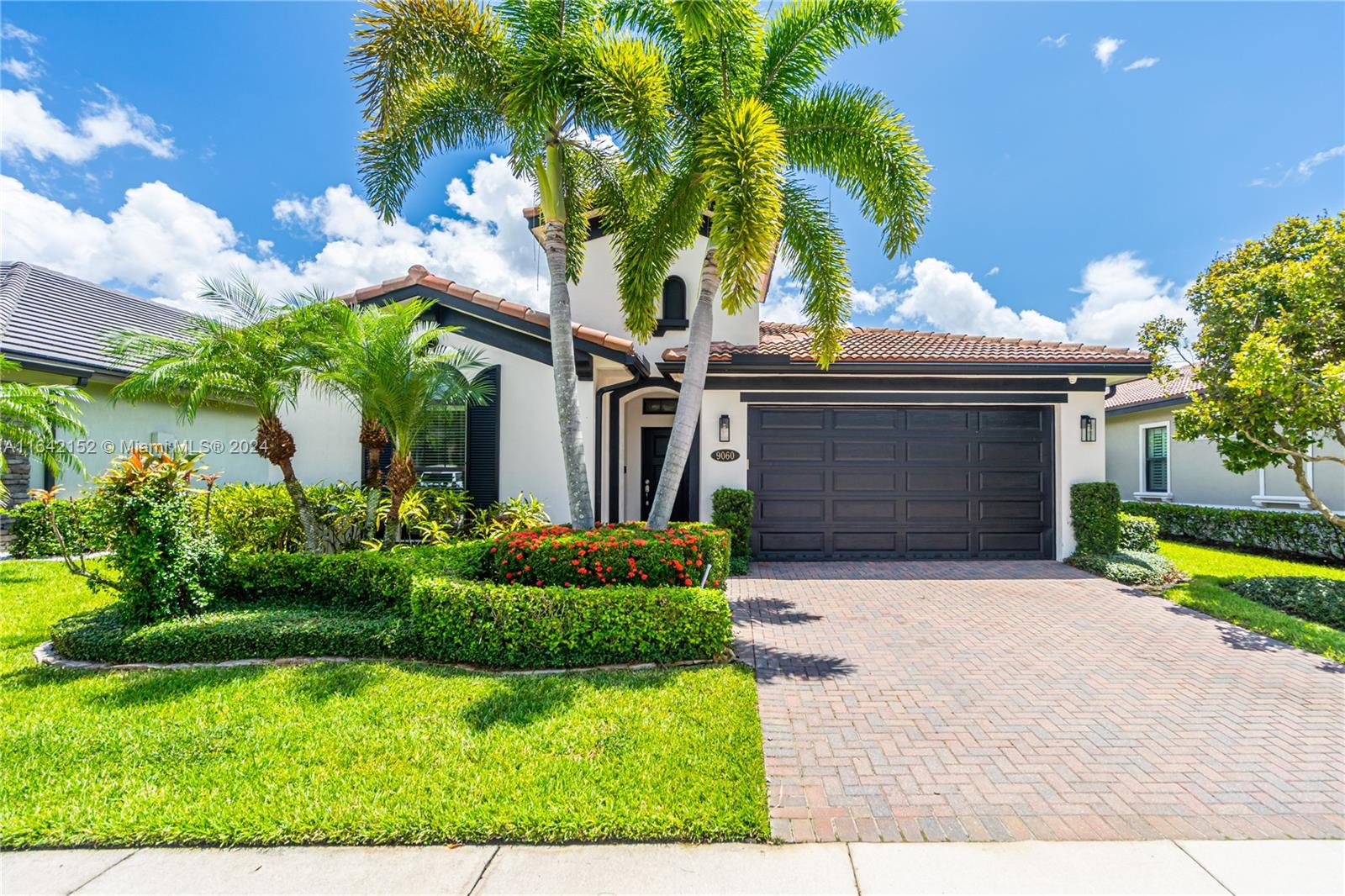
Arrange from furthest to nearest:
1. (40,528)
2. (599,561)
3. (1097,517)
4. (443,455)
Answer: (443,455) < (1097,517) < (40,528) < (599,561)

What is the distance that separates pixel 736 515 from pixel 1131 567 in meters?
6.19

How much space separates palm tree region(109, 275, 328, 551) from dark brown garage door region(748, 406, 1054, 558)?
23.5 feet

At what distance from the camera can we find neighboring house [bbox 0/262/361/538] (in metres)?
10.5

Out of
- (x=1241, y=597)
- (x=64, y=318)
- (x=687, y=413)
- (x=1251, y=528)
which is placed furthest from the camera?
(x=64, y=318)

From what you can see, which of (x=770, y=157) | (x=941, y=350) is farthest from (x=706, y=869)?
(x=941, y=350)

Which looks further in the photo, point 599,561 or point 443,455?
point 443,455

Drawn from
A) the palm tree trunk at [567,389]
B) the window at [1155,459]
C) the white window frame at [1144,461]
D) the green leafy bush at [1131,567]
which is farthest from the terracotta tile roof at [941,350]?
the window at [1155,459]

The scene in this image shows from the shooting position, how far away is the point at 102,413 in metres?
11.3

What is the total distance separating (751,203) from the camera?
6195 mm

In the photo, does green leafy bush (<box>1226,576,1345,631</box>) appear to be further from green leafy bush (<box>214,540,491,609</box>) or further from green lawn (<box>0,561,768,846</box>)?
green leafy bush (<box>214,540,491,609</box>)

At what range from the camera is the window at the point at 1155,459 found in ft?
49.6

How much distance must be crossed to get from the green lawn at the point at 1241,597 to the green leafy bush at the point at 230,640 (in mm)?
8984

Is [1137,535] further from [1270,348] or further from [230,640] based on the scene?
[230,640]

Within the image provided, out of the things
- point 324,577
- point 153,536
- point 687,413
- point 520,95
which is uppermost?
point 520,95
